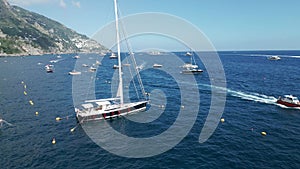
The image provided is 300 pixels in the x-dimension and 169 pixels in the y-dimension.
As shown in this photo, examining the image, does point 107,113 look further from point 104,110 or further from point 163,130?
point 163,130

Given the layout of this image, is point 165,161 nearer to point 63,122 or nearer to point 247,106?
point 63,122

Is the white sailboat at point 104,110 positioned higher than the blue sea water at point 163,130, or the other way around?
the white sailboat at point 104,110

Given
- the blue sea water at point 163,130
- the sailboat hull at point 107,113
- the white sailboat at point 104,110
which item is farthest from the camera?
the white sailboat at point 104,110

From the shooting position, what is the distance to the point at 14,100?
3191 inches

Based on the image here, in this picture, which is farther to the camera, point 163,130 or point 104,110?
point 104,110

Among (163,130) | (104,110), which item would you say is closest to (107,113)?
(104,110)

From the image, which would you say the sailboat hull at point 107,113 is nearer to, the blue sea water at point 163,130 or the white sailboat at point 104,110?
the white sailboat at point 104,110

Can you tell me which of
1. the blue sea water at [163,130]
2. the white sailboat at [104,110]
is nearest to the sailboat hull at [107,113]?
the white sailboat at [104,110]

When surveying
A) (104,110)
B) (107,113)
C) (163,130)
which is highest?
(104,110)

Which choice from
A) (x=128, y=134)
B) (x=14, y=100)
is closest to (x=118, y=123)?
(x=128, y=134)

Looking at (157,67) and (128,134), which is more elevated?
(157,67)

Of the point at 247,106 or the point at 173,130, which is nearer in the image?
the point at 173,130

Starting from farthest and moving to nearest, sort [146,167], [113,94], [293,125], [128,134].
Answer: [113,94] < [293,125] < [128,134] < [146,167]

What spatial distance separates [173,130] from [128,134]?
1168 centimetres
